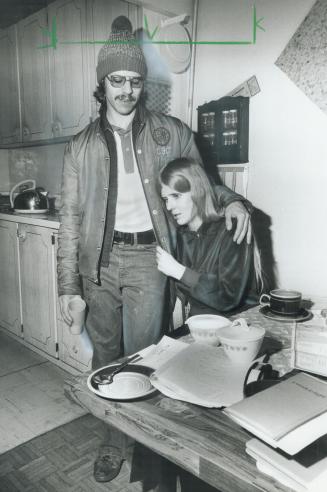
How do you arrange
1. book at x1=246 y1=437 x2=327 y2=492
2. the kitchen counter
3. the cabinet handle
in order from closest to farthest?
book at x1=246 y1=437 x2=327 y2=492
the kitchen counter
the cabinet handle

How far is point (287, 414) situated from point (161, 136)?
1322mm

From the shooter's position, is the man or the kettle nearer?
the man

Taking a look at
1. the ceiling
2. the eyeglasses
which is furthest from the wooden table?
the ceiling

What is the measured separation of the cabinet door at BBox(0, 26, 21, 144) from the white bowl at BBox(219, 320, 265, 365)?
8.88 ft

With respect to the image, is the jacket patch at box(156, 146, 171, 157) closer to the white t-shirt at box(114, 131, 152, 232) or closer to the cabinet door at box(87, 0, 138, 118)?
the white t-shirt at box(114, 131, 152, 232)

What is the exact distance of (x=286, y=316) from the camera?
4.48ft

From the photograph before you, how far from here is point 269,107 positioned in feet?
6.68

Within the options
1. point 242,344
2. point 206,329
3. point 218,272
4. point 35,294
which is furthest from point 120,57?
point 35,294

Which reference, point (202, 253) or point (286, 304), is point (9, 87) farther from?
point (286, 304)

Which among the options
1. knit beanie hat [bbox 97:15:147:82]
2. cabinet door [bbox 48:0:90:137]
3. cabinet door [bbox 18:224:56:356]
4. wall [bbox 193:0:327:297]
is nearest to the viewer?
knit beanie hat [bbox 97:15:147:82]

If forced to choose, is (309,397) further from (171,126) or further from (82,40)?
(82,40)

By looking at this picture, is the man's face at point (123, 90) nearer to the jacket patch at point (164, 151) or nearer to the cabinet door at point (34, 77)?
the jacket patch at point (164, 151)

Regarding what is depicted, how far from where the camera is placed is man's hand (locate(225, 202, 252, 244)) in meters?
1.54

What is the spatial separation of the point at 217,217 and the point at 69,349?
1.31 metres
